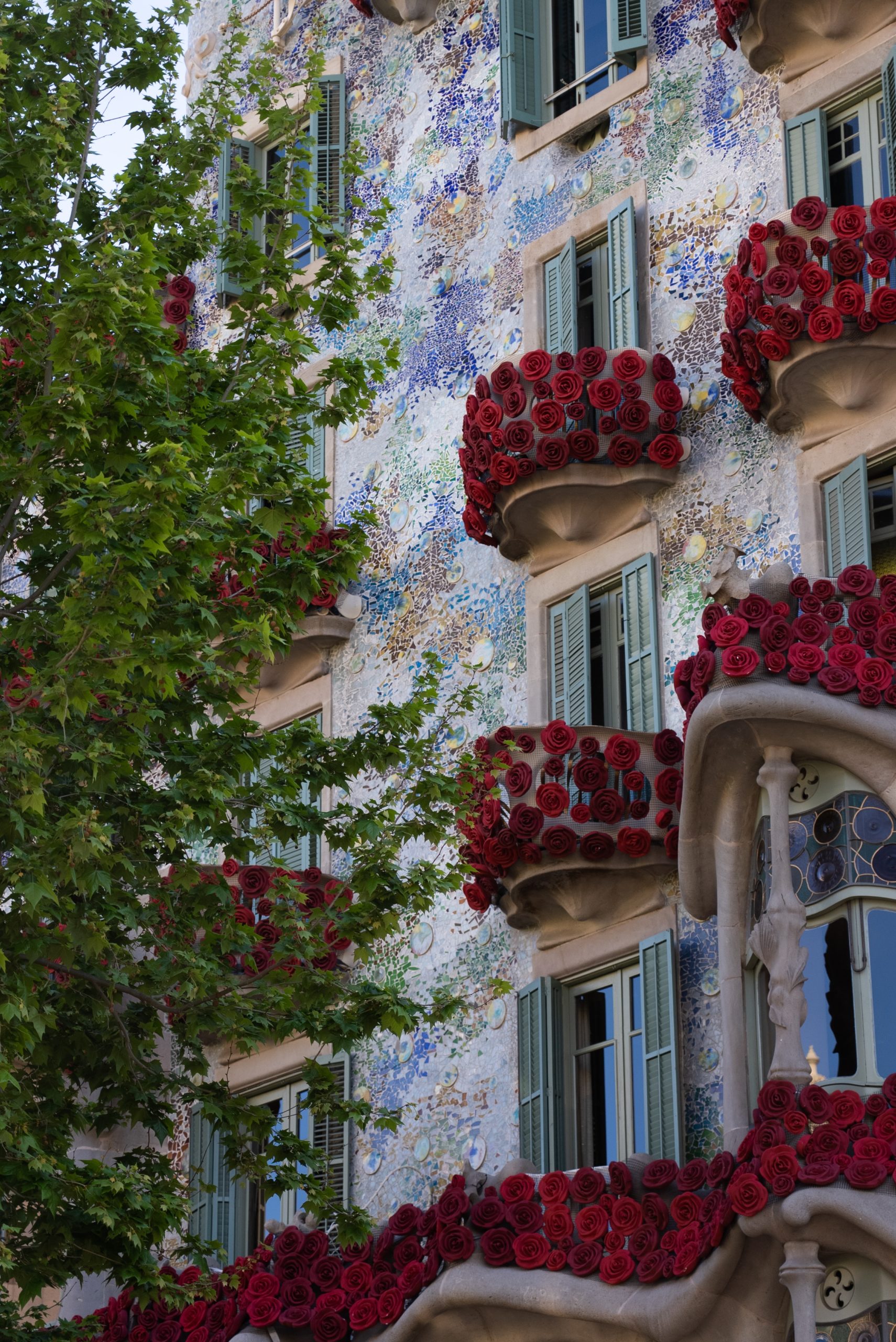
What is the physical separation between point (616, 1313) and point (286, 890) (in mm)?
3848

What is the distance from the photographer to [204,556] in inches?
599

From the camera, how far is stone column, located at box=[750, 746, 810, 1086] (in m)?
15.7

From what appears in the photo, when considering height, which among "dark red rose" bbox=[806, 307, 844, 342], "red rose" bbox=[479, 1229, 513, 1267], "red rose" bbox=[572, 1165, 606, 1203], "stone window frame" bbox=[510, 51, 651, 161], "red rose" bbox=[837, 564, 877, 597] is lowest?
"red rose" bbox=[479, 1229, 513, 1267]

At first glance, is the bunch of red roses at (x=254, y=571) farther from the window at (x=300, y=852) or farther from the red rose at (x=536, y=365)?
the window at (x=300, y=852)

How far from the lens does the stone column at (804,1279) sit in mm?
15016

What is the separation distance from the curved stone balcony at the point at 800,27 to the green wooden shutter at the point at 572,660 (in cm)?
477

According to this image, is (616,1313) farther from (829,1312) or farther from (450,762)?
(450,762)

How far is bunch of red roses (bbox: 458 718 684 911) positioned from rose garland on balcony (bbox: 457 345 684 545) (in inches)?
93.5

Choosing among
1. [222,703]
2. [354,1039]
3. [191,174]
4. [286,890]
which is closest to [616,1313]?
[354,1039]

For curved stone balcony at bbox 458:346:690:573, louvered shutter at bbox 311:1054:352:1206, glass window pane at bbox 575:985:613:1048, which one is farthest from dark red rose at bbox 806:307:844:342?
louvered shutter at bbox 311:1054:352:1206

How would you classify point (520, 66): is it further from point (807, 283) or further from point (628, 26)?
point (807, 283)

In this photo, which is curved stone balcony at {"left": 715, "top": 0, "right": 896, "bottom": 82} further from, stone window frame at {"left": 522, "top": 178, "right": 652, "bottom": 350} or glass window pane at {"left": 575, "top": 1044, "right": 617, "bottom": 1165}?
glass window pane at {"left": 575, "top": 1044, "right": 617, "bottom": 1165}

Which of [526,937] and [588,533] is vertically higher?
[588,533]

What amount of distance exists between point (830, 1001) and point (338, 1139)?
6.17m
